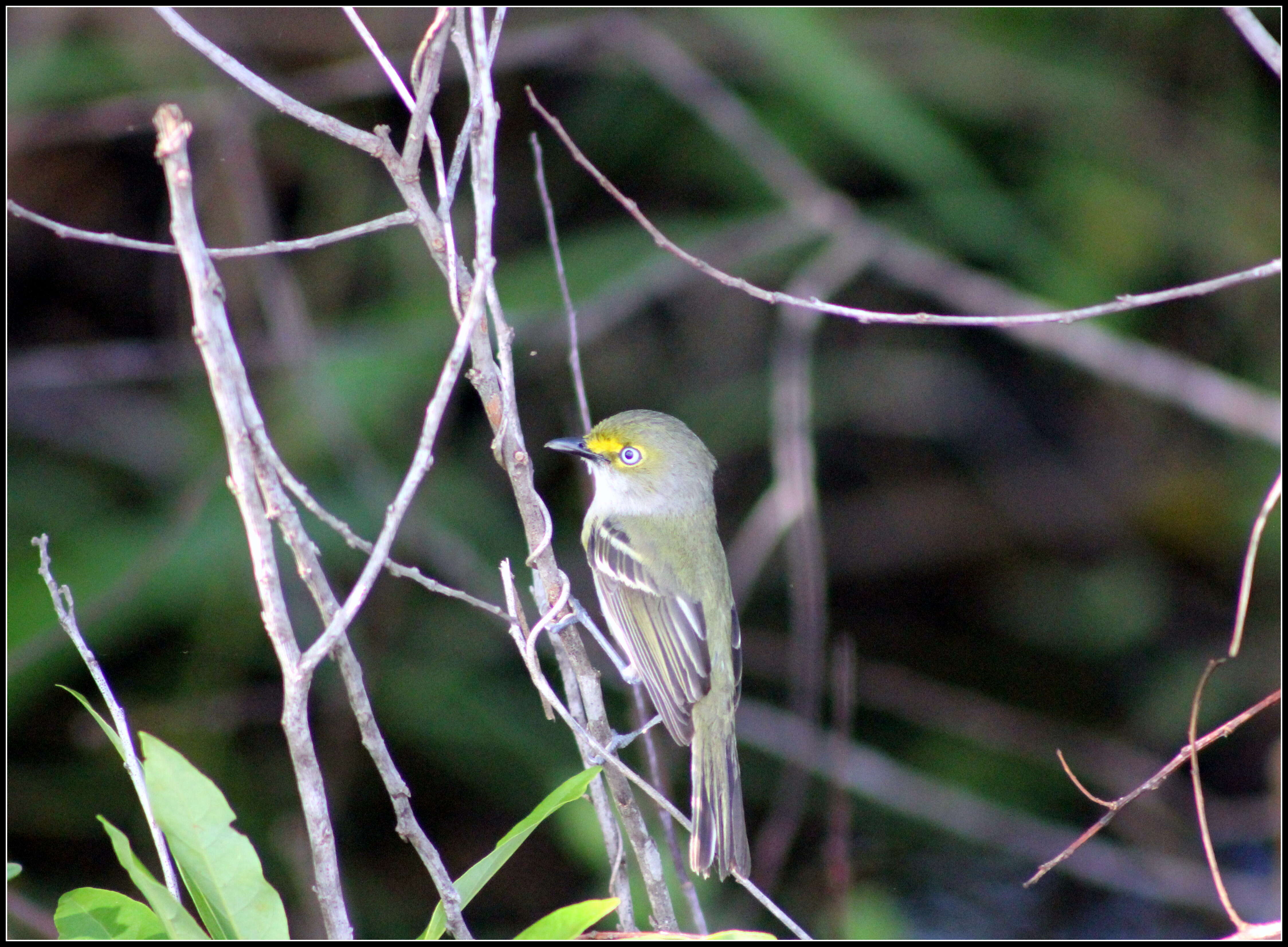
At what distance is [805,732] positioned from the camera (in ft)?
18.8

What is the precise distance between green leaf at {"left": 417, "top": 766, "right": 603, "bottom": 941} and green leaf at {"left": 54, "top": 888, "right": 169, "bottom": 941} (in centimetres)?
49

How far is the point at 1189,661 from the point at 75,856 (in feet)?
19.3

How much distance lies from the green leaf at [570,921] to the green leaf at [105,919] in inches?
27.0

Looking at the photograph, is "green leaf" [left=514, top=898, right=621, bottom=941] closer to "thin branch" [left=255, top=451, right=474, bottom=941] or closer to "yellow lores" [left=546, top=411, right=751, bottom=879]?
"thin branch" [left=255, top=451, right=474, bottom=941]

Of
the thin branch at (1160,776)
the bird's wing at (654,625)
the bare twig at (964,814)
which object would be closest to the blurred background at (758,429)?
the bare twig at (964,814)

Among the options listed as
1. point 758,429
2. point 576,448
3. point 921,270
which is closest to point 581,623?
point 576,448

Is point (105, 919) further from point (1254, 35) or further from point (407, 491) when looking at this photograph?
point (1254, 35)

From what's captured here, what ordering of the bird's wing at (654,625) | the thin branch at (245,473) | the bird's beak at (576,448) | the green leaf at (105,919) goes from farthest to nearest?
the bird's beak at (576,448), the bird's wing at (654,625), the green leaf at (105,919), the thin branch at (245,473)

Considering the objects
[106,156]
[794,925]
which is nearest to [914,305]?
[106,156]

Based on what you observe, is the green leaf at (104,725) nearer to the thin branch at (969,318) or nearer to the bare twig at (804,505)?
the thin branch at (969,318)

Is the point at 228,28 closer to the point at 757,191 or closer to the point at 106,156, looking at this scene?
the point at 106,156

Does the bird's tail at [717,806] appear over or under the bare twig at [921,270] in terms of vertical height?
under

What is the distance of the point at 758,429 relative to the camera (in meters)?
6.97

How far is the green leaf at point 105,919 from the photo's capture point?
2240 mm
